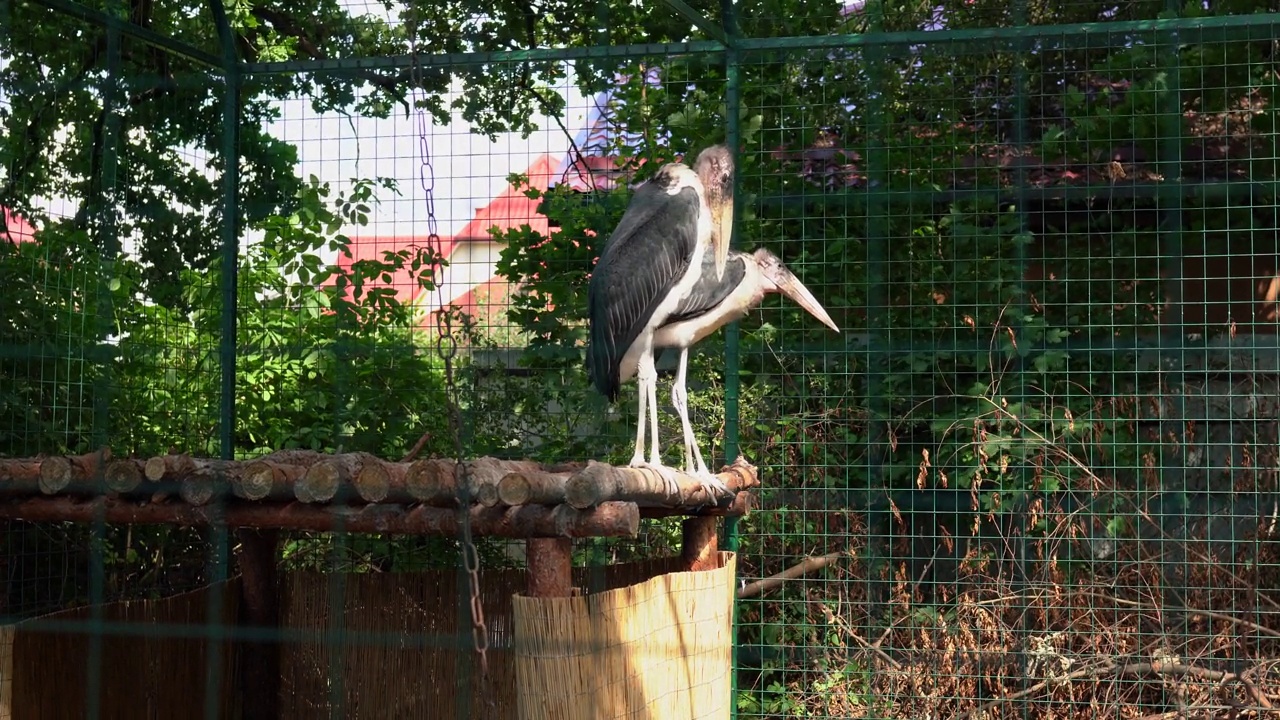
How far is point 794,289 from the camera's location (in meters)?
4.20

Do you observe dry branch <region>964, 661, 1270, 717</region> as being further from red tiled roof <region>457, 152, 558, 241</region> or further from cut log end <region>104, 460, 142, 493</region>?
cut log end <region>104, 460, 142, 493</region>

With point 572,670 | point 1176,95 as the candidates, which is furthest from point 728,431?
point 1176,95

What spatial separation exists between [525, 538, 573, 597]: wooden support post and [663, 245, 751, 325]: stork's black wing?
1.03m

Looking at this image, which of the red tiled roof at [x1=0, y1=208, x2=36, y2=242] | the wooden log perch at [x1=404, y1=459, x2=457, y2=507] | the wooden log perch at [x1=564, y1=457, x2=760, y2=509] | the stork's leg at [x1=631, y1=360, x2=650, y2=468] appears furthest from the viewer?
the red tiled roof at [x1=0, y1=208, x2=36, y2=242]

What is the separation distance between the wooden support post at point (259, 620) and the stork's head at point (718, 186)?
1719mm

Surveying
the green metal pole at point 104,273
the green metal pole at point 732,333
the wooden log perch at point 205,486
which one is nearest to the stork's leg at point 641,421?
the green metal pole at point 732,333

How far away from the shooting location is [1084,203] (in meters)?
4.82

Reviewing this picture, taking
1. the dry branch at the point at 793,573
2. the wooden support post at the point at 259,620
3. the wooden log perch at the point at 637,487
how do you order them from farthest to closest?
the dry branch at the point at 793,573
the wooden support post at the point at 259,620
the wooden log perch at the point at 637,487

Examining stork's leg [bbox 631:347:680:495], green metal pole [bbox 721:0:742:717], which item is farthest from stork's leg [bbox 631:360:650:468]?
green metal pole [bbox 721:0:742:717]

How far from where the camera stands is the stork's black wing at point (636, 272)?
370cm

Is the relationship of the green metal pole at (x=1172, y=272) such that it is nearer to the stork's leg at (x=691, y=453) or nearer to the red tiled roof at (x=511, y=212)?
the stork's leg at (x=691, y=453)

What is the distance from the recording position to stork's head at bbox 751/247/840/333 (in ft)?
13.4

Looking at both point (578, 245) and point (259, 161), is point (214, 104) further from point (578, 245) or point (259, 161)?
point (578, 245)

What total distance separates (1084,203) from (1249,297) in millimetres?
657
